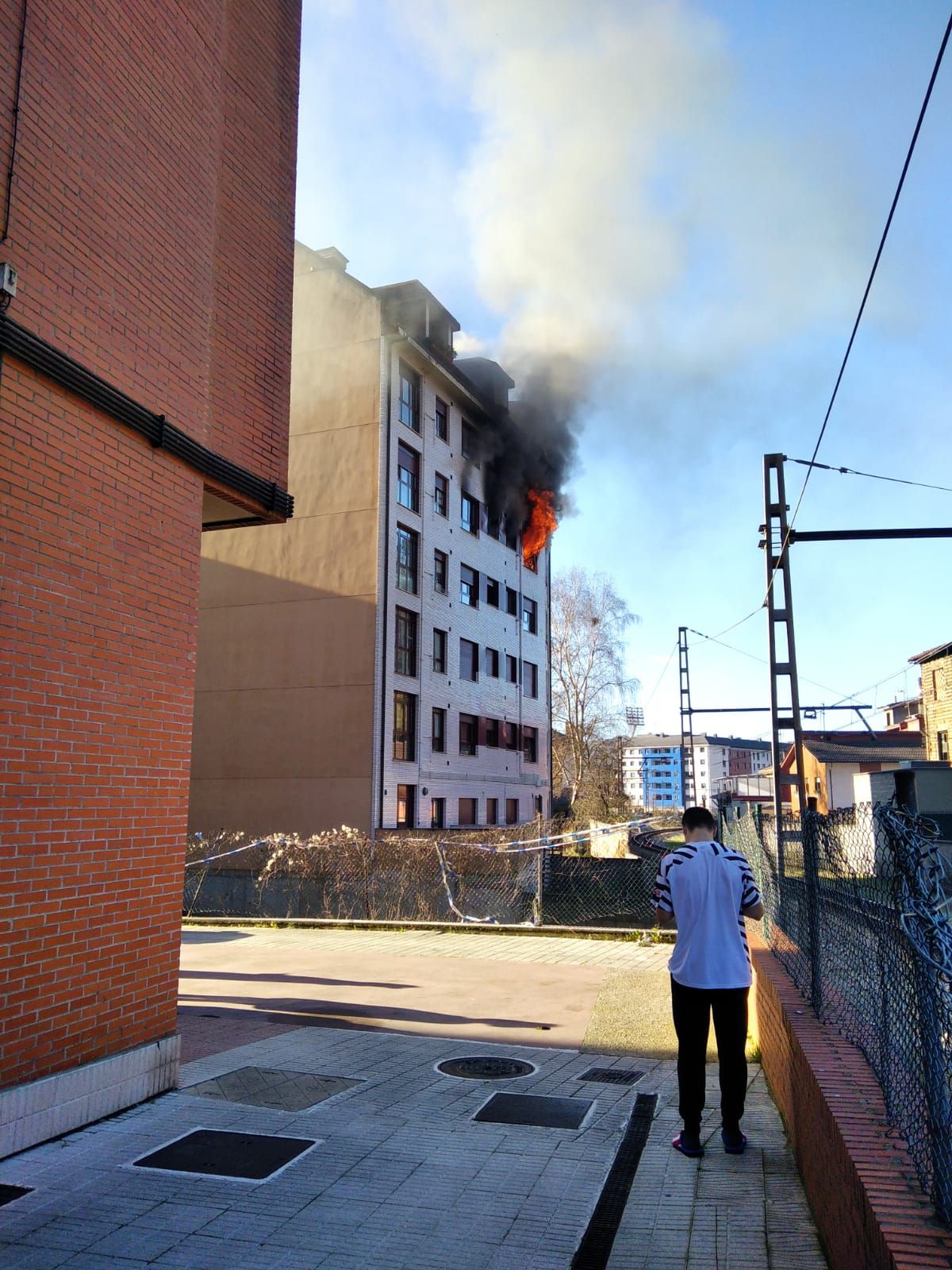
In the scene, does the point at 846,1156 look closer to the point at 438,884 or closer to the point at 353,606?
the point at 438,884

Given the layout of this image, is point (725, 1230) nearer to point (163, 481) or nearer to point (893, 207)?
point (163, 481)

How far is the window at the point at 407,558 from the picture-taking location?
27.4 meters

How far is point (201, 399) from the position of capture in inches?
257

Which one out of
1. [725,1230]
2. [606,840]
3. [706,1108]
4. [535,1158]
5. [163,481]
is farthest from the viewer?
[606,840]

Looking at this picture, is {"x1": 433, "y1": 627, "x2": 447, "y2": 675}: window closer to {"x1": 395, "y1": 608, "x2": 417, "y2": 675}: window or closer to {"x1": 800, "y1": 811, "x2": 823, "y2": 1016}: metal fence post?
{"x1": 395, "y1": 608, "x2": 417, "y2": 675}: window

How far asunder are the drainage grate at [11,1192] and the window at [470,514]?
91.9ft

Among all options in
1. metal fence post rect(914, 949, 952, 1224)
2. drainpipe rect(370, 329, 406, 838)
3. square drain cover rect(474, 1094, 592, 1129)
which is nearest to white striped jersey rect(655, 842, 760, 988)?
square drain cover rect(474, 1094, 592, 1129)

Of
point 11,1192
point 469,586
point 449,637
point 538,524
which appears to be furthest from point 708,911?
point 538,524

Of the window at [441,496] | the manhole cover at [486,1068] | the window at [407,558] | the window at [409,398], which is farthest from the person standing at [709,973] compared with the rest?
the window at [441,496]

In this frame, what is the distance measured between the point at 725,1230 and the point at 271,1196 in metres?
1.93

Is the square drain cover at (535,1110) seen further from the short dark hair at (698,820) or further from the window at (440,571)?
the window at (440,571)

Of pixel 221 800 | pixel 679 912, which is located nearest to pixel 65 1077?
pixel 679 912

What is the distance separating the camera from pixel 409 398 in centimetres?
2886

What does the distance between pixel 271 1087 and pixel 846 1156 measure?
3.99 meters
